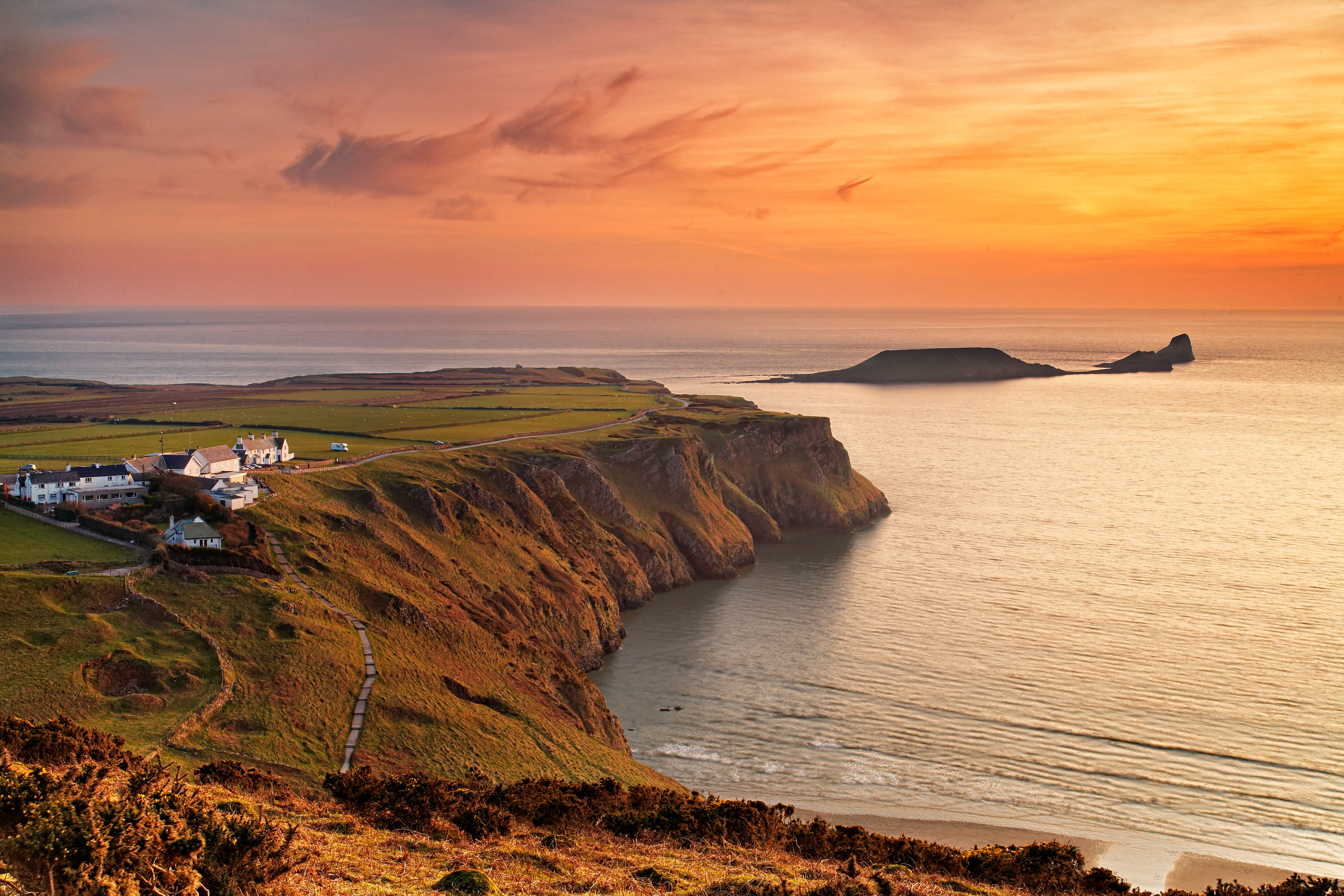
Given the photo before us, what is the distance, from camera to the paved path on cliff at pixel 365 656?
3738 cm

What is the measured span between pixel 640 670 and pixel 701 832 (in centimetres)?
2750

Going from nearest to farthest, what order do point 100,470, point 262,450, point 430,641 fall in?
point 430,641, point 100,470, point 262,450

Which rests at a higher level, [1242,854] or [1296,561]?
[1296,561]

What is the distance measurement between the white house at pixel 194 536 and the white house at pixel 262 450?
21.6 meters

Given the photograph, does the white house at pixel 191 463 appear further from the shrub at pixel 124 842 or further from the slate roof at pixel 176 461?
the shrub at pixel 124 842

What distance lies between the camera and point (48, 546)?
48.9m

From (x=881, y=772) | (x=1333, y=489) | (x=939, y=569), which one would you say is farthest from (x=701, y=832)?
(x=1333, y=489)

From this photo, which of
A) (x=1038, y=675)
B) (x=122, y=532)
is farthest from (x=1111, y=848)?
(x=122, y=532)

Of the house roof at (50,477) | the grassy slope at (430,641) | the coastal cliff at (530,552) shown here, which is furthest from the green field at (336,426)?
the grassy slope at (430,641)

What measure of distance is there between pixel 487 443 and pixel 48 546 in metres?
41.7

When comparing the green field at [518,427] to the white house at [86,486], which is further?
the green field at [518,427]

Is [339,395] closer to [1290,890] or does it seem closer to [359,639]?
[359,639]

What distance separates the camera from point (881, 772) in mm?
44469

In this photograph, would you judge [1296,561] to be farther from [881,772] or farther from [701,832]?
[701,832]
